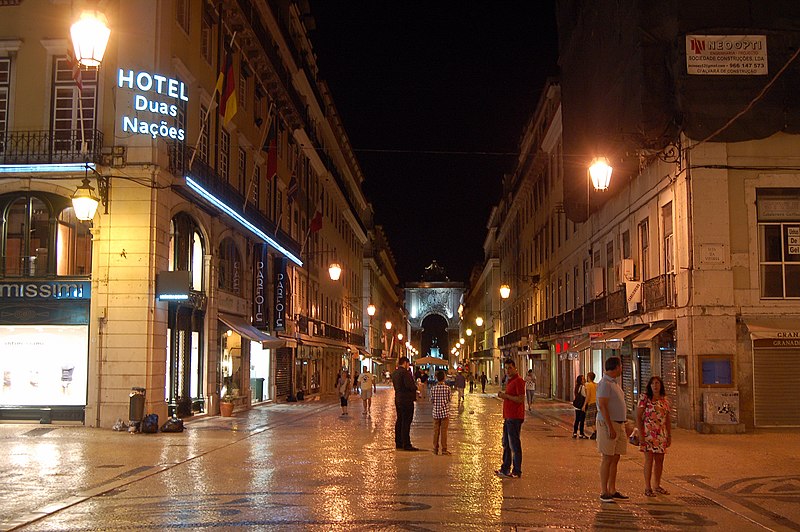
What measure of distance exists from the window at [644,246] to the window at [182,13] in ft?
49.8

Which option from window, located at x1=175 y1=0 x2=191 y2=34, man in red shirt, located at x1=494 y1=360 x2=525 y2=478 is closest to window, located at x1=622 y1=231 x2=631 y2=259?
man in red shirt, located at x1=494 y1=360 x2=525 y2=478

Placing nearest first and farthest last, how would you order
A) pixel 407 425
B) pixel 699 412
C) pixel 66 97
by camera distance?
pixel 407 425, pixel 699 412, pixel 66 97

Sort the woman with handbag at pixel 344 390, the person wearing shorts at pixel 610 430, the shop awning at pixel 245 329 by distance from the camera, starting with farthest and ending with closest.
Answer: the woman with handbag at pixel 344 390 < the shop awning at pixel 245 329 < the person wearing shorts at pixel 610 430

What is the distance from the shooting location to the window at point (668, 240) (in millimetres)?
23312

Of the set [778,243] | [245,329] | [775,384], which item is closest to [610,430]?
[775,384]

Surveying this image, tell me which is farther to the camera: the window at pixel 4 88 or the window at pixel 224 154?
the window at pixel 224 154

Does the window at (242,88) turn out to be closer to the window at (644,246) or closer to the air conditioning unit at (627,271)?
the air conditioning unit at (627,271)

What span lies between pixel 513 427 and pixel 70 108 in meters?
15.5

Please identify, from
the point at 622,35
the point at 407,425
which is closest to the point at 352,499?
the point at 407,425

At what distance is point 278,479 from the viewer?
1285 centimetres

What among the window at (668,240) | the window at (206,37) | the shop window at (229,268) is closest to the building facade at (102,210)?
the window at (206,37)

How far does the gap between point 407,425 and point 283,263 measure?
70.8 ft

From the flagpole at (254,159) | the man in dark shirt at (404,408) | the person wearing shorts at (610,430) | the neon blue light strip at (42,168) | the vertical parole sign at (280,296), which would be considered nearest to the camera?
the person wearing shorts at (610,430)

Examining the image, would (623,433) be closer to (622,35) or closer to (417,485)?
(417,485)
